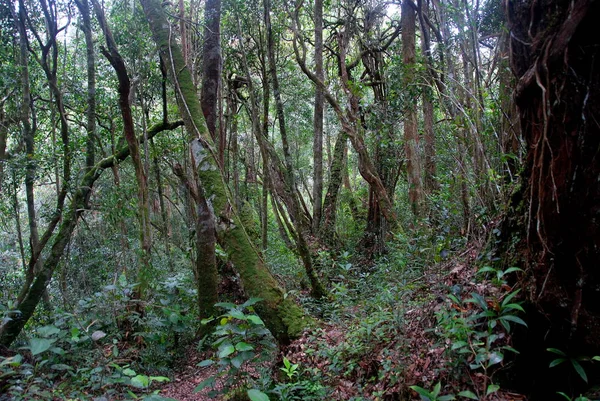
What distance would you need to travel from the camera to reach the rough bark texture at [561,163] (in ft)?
7.64

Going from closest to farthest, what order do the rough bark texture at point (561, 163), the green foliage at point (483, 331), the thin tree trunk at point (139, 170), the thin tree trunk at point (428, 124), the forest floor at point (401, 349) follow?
the rough bark texture at point (561, 163)
the green foliage at point (483, 331)
the forest floor at point (401, 349)
the thin tree trunk at point (139, 170)
the thin tree trunk at point (428, 124)

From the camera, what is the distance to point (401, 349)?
3.32 metres

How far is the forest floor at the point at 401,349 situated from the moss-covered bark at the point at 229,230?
307 millimetres

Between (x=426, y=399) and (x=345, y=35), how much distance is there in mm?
9249

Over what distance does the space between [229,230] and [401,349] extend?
2.30 m

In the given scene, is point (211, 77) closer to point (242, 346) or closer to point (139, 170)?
point (139, 170)

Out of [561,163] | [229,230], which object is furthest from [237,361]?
[561,163]

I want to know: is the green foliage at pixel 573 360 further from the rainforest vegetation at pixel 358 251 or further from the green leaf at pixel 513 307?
the green leaf at pixel 513 307

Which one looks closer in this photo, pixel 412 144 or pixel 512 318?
pixel 512 318

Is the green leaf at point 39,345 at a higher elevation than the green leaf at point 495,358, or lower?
higher

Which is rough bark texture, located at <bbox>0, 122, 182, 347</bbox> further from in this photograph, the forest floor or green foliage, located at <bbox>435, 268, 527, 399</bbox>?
green foliage, located at <bbox>435, 268, 527, 399</bbox>

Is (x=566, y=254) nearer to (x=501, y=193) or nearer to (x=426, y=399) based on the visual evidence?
(x=426, y=399)

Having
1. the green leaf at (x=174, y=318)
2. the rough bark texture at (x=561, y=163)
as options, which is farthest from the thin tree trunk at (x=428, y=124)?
the green leaf at (x=174, y=318)

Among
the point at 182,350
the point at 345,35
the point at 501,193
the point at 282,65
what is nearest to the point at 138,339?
the point at 182,350
